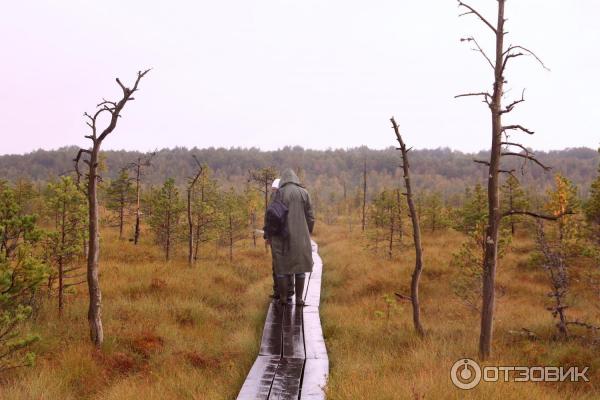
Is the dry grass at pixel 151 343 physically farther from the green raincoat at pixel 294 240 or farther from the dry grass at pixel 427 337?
the dry grass at pixel 427 337

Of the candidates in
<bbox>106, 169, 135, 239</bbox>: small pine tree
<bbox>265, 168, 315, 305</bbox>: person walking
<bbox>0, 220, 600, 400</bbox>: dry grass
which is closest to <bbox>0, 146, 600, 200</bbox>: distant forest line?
<bbox>106, 169, 135, 239</bbox>: small pine tree

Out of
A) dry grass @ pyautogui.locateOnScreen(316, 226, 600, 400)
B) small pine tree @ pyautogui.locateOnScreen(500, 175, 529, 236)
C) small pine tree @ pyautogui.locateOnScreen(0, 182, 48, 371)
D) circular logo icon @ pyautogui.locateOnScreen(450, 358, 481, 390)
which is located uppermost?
small pine tree @ pyautogui.locateOnScreen(500, 175, 529, 236)

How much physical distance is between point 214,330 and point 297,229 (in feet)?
7.88

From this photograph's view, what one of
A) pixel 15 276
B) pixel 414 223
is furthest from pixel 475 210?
pixel 15 276

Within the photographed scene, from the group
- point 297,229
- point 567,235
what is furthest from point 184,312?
point 567,235

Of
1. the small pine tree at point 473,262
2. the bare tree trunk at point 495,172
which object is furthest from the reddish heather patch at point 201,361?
the small pine tree at point 473,262

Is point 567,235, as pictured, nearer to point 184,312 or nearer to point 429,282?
point 429,282

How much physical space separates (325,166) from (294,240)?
155m

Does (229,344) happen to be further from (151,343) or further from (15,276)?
(15,276)

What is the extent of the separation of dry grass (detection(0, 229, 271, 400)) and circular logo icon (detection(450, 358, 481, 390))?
7.60ft

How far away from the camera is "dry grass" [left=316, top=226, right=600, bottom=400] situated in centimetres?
425

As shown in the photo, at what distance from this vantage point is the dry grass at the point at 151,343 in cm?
489

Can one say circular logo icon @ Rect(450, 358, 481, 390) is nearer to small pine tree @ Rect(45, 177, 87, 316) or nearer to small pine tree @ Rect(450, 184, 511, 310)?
small pine tree @ Rect(450, 184, 511, 310)

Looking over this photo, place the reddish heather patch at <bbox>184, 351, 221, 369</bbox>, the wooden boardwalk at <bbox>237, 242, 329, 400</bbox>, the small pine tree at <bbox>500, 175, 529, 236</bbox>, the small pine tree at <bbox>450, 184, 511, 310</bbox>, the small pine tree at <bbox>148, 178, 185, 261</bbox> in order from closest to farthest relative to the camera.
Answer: the wooden boardwalk at <bbox>237, 242, 329, 400</bbox> < the reddish heather patch at <bbox>184, 351, 221, 369</bbox> < the small pine tree at <bbox>450, 184, 511, 310</bbox> < the small pine tree at <bbox>148, 178, 185, 261</bbox> < the small pine tree at <bbox>500, 175, 529, 236</bbox>
